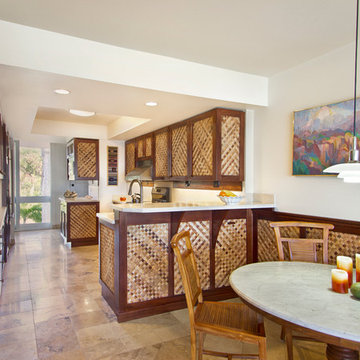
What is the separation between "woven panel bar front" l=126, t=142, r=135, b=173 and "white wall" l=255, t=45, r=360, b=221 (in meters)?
3.29

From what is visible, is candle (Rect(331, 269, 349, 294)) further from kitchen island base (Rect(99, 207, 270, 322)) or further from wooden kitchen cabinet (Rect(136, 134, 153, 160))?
wooden kitchen cabinet (Rect(136, 134, 153, 160))

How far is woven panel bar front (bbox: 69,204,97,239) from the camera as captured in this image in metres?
5.92

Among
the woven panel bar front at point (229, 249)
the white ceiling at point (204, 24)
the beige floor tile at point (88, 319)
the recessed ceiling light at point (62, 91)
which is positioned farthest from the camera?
the woven panel bar front at point (229, 249)

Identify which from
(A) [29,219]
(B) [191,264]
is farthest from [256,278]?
(A) [29,219]

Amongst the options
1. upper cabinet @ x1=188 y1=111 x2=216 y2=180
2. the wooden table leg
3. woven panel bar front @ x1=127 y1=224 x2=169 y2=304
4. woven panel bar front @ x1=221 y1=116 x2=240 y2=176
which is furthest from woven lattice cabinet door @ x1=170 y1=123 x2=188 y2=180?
the wooden table leg

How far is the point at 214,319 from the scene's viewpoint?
1.82 meters

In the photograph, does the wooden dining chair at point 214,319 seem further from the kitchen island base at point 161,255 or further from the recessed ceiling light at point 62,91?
the recessed ceiling light at point 62,91

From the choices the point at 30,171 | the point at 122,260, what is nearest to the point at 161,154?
the point at 122,260

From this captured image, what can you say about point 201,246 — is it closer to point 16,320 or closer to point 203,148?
point 203,148

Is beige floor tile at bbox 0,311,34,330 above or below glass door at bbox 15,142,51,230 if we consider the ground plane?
below

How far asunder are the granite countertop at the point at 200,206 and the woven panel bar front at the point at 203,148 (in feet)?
1.76

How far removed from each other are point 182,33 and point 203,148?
1.58 m

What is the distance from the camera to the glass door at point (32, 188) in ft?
24.7

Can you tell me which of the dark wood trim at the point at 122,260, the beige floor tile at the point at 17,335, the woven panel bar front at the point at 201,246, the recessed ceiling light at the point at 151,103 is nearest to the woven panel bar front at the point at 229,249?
the woven panel bar front at the point at 201,246
